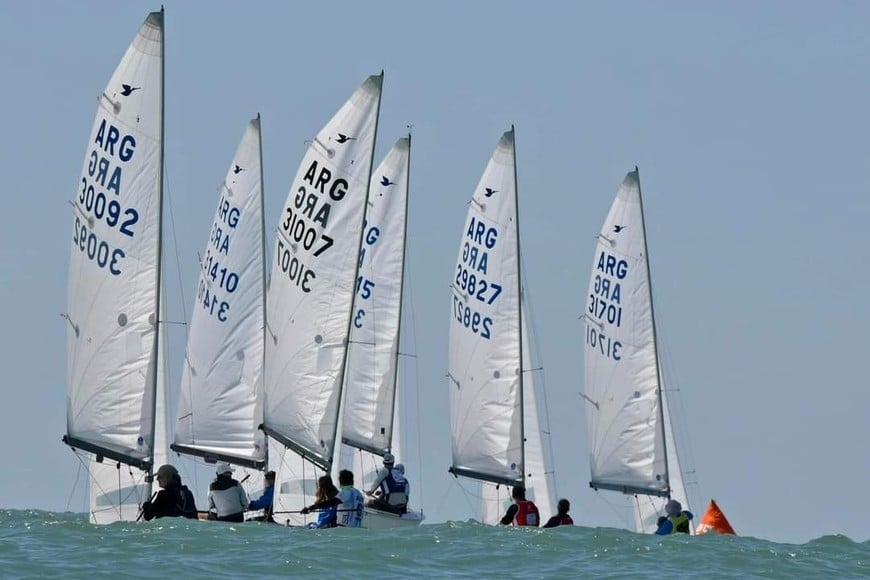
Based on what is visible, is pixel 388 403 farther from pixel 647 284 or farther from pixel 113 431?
pixel 113 431

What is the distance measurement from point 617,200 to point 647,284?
64.6 inches

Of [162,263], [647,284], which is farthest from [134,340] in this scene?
[647,284]

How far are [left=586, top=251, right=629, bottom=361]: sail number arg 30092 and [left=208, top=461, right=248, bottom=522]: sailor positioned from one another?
13.6m

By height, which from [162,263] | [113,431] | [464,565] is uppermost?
[162,263]

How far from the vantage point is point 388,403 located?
1296 inches

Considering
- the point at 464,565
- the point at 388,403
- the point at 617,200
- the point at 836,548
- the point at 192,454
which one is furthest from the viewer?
the point at 617,200

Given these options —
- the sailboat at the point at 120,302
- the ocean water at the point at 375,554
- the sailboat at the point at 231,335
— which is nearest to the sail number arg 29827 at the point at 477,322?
the sailboat at the point at 231,335

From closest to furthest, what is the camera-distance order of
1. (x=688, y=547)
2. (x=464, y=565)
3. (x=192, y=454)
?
(x=464, y=565) < (x=688, y=547) < (x=192, y=454)

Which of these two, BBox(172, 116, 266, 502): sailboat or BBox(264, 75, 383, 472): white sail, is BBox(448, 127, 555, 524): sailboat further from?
BBox(264, 75, 383, 472): white sail

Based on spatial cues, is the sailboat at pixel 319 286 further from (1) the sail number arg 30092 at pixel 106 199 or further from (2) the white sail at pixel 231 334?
(1) the sail number arg 30092 at pixel 106 199

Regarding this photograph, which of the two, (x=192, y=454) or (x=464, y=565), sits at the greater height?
(x=192, y=454)

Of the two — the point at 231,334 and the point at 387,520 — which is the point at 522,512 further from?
the point at 231,334

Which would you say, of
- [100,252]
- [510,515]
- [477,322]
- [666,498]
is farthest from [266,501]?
[666,498]

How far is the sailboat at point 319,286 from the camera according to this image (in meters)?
26.7
